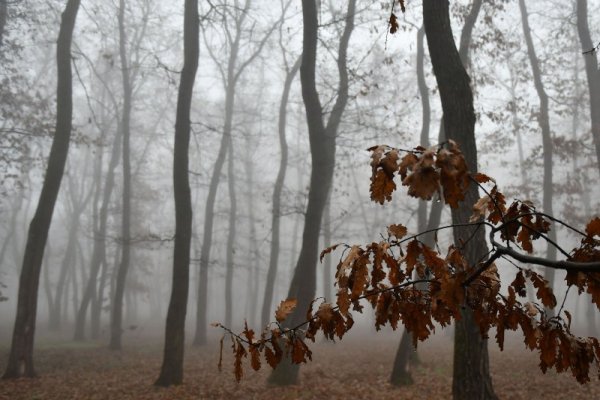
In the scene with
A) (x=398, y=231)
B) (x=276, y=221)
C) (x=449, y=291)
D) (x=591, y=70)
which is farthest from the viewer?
(x=276, y=221)

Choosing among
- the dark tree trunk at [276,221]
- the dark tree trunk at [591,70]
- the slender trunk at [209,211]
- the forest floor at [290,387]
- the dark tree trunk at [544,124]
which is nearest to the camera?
the forest floor at [290,387]

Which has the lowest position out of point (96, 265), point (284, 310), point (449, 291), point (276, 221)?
point (284, 310)

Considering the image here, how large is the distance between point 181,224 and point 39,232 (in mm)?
3730

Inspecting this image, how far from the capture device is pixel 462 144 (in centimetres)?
589

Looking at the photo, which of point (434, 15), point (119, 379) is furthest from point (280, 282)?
point (434, 15)

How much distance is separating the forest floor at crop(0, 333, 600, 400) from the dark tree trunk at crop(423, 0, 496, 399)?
341 centimetres

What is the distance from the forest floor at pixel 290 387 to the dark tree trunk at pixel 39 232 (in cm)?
66

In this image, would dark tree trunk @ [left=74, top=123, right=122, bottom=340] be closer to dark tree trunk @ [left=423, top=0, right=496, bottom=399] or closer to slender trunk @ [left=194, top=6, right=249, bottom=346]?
slender trunk @ [left=194, top=6, right=249, bottom=346]

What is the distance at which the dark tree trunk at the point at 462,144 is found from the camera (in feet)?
18.6

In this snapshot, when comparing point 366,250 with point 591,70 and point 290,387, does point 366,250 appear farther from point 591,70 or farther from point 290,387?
point 591,70

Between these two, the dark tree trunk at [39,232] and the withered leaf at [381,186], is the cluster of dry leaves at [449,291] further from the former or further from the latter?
the dark tree trunk at [39,232]

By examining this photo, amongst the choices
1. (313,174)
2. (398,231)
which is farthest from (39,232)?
(398,231)

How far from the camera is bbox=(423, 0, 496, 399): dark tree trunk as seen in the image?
5680 millimetres

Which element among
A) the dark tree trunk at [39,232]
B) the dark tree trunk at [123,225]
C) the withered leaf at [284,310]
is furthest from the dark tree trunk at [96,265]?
the withered leaf at [284,310]
